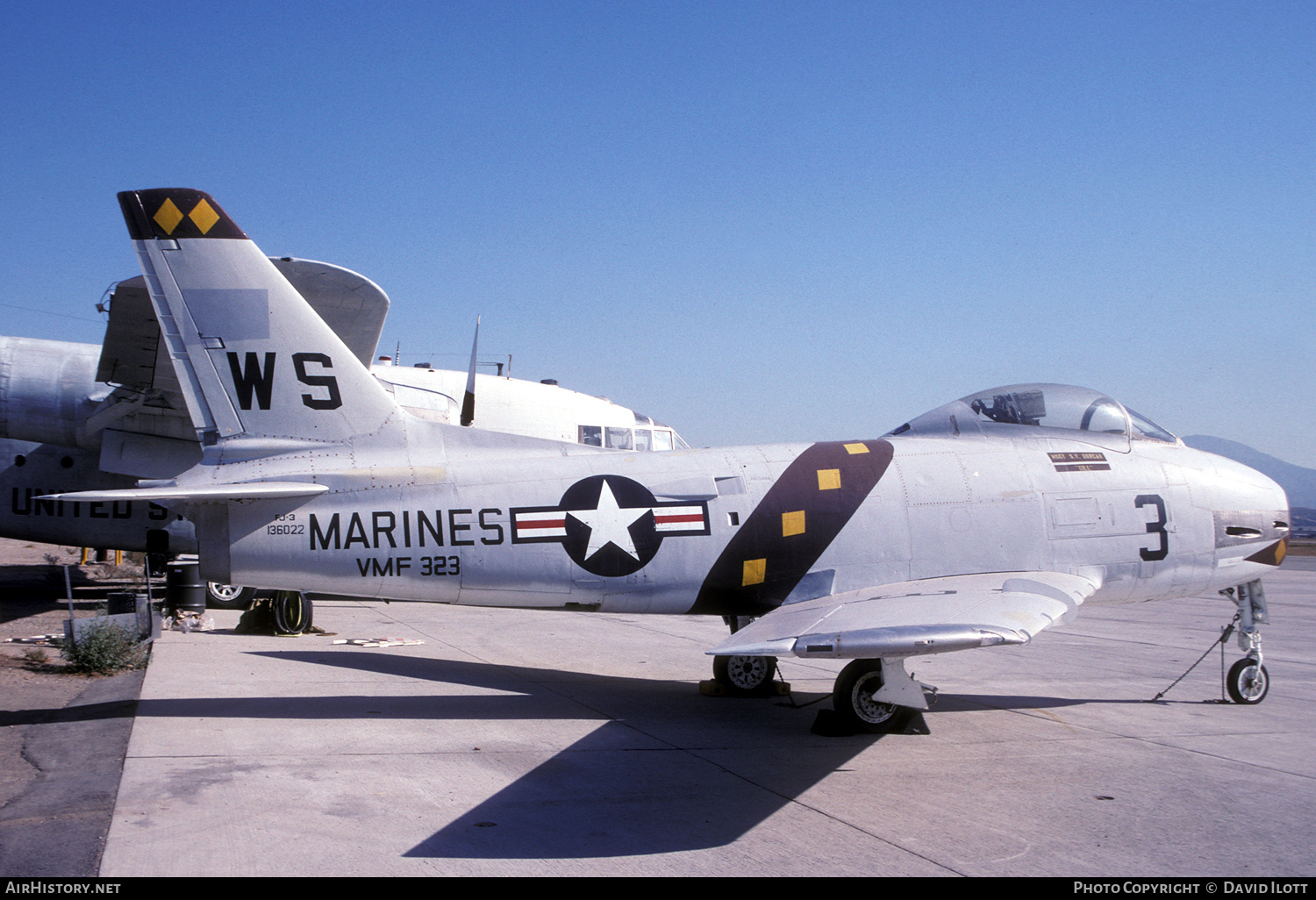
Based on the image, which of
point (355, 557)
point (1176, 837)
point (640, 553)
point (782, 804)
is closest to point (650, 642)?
point (640, 553)

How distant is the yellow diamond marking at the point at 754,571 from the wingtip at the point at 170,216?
532 centimetres

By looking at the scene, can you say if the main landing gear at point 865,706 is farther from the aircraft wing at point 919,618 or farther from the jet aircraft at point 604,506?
the aircraft wing at point 919,618

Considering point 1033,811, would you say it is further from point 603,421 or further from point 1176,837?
point 603,421

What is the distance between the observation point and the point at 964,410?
9.26m

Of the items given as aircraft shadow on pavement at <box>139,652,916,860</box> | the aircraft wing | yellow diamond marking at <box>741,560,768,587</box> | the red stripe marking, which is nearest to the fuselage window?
aircraft shadow on pavement at <box>139,652,916,860</box>

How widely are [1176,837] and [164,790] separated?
20.0ft

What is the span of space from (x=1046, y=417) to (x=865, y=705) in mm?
3563

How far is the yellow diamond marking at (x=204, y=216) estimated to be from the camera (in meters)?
7.73

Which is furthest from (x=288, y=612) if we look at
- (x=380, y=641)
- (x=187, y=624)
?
(x=380, y=641)

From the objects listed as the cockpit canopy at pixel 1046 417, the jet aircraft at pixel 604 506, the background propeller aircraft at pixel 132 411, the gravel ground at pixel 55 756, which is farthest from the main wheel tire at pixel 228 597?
the cockpit canopy at pixel 1046 417

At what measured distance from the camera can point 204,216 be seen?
7.76 m

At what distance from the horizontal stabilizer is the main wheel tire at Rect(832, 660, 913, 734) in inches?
186

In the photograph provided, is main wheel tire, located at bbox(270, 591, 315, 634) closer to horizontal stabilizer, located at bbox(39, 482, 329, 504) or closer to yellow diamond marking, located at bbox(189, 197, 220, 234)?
A: horizontal stabilizer, located at bbox(39, 482, 329, 504)

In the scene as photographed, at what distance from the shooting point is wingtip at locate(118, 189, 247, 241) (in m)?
7.69
